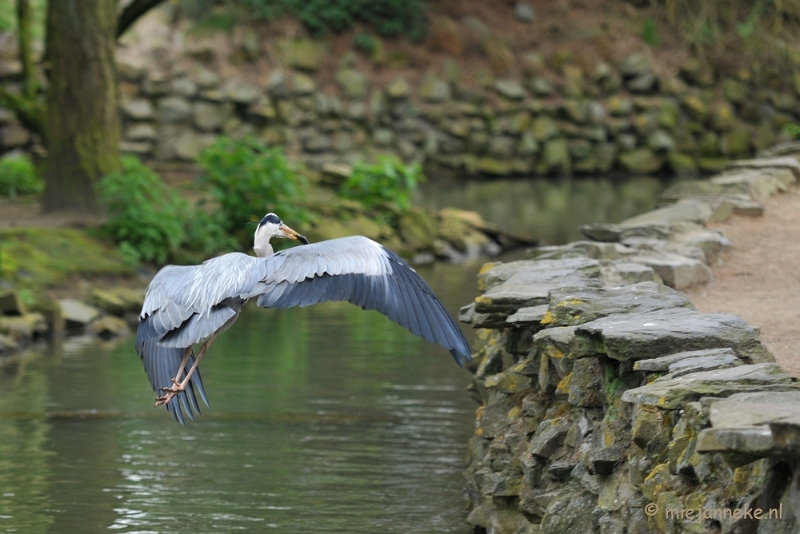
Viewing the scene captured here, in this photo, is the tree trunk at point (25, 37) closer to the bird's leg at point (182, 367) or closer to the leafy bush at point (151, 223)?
the leafy bush at point (151, 223)

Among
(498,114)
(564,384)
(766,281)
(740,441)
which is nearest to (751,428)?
(740,441)

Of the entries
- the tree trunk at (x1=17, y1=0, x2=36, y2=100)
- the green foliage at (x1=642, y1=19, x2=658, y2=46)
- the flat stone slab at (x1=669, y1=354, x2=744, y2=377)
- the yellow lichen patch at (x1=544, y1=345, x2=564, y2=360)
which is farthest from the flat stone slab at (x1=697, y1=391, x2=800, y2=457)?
the green foliage at (x1=642, y1=19, x2=658, y2=46)

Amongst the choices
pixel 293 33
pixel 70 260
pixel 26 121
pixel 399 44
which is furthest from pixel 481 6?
pixel 70 260

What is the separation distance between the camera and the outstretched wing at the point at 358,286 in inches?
197

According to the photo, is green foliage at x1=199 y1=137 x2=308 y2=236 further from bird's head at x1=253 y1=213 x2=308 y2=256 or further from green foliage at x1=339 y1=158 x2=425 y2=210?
bird's head at x1=253 y1=213 x2=308 y2=256

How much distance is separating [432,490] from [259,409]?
212cm

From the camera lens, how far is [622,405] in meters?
4.13

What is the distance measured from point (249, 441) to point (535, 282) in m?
2.49

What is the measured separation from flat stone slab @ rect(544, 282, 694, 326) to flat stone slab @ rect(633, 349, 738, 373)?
0.71m

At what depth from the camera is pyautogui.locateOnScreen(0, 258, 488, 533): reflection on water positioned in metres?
6.12

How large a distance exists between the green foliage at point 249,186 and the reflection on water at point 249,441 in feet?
12.5

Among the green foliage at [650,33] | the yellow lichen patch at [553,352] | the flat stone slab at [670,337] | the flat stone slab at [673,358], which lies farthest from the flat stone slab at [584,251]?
the green foliage at [650,33]

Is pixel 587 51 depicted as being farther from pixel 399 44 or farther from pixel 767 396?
pixel 767 396

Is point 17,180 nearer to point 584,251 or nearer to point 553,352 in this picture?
point 584,251
